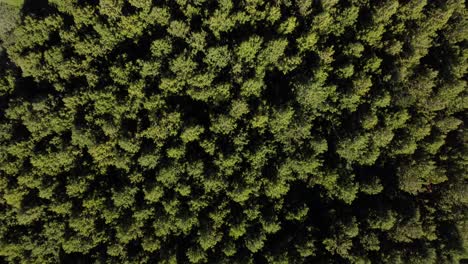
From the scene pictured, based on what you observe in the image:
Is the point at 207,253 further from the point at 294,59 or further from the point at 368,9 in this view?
the point at 368,9

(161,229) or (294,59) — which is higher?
(294,59)

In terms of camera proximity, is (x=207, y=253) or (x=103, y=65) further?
(x=103, y=65)

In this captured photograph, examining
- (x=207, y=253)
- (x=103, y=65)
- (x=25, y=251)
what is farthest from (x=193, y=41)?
(x=25, y=251)

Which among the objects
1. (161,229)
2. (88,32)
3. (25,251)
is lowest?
(25,251)

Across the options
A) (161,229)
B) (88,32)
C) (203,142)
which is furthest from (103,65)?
(161,229)

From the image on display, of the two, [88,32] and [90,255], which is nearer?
[90,255]

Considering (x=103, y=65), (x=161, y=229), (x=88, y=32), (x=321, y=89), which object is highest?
(x=88, y=32)
